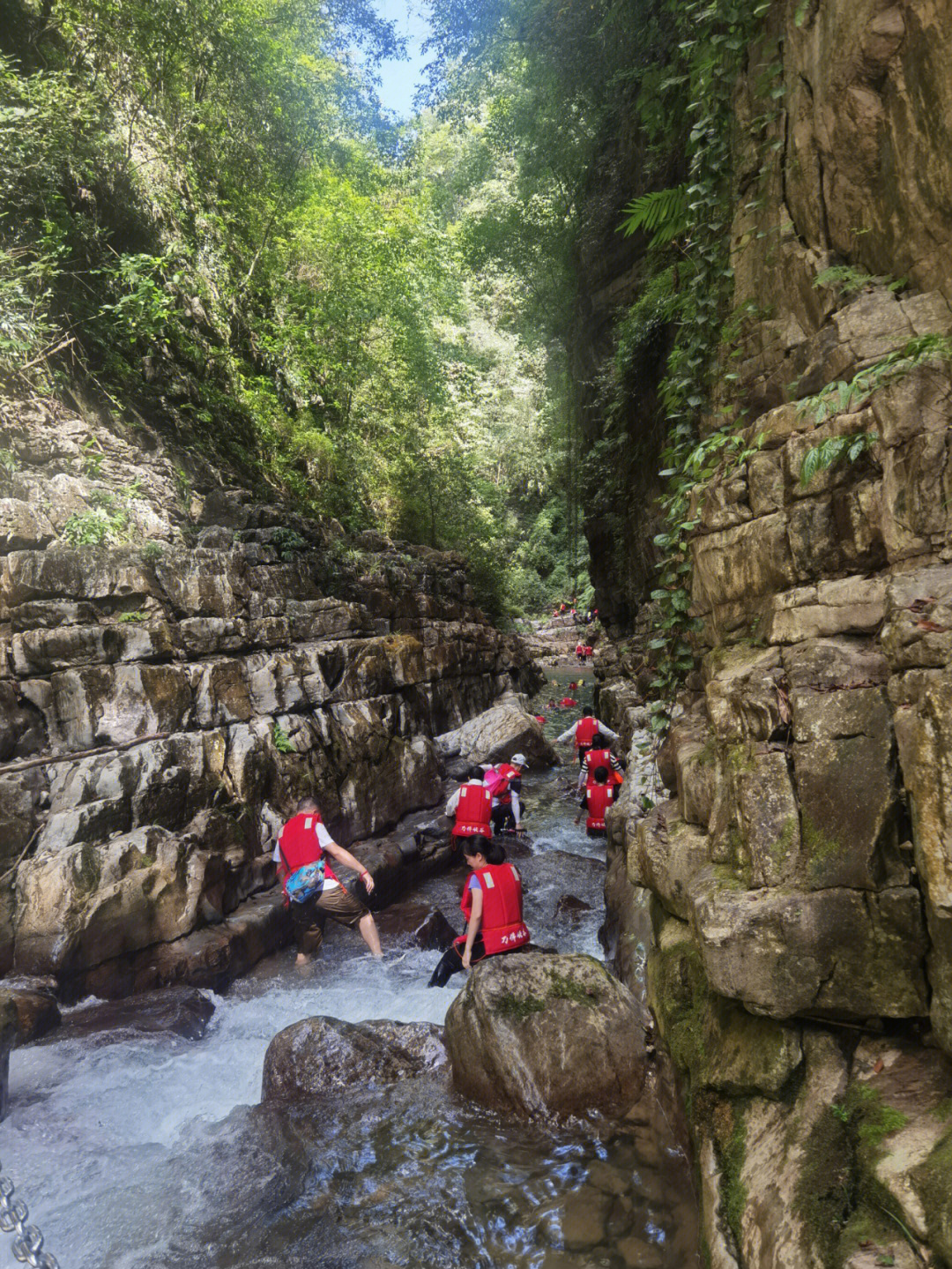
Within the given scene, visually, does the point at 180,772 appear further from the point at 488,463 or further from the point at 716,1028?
the point at 488,463

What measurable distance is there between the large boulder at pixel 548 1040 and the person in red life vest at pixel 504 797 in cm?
576

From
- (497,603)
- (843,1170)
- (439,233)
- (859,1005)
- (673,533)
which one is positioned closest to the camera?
(843,1170)

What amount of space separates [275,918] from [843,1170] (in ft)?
22.9

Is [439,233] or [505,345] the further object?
[505,345]

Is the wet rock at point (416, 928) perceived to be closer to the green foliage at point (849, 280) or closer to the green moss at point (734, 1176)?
the green moss at point (734, 1176)

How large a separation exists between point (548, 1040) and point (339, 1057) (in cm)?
179

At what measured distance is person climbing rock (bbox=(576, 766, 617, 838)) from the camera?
11164 millimetres

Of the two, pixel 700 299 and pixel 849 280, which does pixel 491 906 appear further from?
pixel 700 299

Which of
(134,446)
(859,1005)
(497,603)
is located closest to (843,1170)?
(859,1005)

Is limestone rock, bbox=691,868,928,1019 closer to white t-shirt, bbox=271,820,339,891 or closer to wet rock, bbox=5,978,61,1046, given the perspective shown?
white t-shirt, bbox=271,820,339,891

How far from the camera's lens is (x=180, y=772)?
8.66m

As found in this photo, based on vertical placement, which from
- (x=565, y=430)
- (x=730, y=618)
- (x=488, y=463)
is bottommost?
(x=730, y=618)

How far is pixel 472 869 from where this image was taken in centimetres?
877

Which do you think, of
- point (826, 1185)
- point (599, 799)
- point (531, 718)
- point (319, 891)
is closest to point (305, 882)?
point (319, 891)
